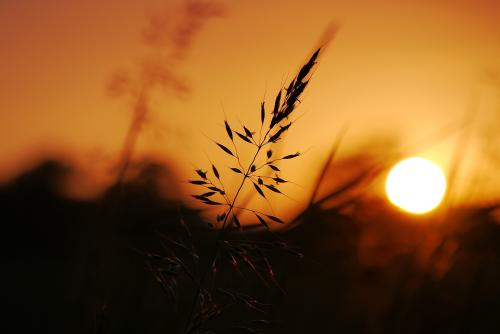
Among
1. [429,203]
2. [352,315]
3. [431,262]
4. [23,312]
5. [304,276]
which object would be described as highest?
[429,203]

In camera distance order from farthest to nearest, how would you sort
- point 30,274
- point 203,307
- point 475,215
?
point 30,274, point 475,215, point 203,307

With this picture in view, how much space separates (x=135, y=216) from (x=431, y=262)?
4.02 feet

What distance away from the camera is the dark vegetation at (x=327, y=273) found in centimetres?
199

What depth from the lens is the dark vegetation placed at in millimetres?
1988

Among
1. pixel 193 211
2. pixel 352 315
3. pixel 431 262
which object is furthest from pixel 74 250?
pixel 431 262

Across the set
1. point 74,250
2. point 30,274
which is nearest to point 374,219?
point 74,250

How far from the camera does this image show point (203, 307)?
4.01 ft

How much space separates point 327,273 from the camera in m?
2.36

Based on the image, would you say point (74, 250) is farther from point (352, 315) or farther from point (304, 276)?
point (352, 315)

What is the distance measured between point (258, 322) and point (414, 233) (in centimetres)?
124

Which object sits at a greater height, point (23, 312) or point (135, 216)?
point (135, 216)

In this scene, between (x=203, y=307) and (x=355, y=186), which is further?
(x=355, y=186)

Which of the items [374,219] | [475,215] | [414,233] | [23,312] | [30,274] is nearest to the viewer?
[475,215]

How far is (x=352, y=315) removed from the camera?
253cm
